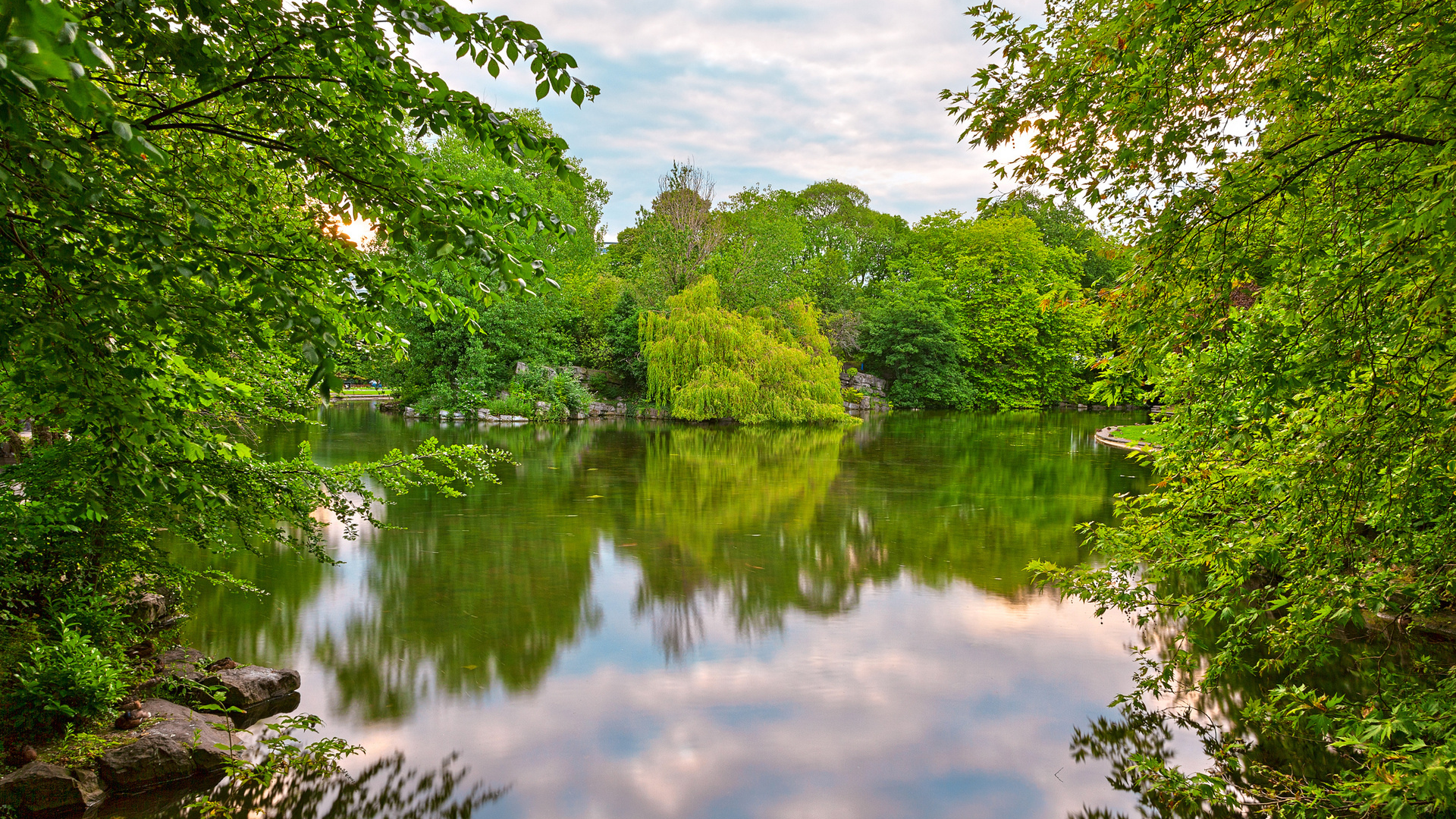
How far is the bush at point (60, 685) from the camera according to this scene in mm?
4371

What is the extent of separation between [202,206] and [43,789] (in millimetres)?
3295

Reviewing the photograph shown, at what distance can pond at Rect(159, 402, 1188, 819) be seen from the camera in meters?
5.16

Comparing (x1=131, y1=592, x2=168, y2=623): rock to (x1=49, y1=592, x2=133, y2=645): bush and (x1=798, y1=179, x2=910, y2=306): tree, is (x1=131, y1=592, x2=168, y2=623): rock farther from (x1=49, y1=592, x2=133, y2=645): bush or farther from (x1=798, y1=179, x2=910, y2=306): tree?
(x1=798, y1=179, x2=910, y2=306): tree

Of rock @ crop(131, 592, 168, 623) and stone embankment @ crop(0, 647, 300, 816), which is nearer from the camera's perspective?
stone embankment @ crop(0, 647, 300, 816)

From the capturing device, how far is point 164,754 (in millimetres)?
4602

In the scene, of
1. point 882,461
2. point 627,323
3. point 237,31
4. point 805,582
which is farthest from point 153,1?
point 627,323

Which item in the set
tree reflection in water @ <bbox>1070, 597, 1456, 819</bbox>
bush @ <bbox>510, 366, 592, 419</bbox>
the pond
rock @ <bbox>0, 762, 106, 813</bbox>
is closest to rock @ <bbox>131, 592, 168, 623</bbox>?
the pond

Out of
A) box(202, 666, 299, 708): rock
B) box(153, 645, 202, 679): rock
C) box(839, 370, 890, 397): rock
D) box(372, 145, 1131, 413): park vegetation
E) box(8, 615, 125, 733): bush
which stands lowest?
box(202, 666, 299, 708): rock

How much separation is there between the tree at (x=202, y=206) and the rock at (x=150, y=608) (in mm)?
2429

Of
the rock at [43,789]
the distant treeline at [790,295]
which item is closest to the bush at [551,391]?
the distant treeline at [790,295]

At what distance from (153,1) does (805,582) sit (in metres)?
7.88

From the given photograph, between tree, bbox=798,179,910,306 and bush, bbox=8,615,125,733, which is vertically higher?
tree, bbox=798,179,910,306

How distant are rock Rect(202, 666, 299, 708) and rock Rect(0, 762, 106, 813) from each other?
1.25 meters

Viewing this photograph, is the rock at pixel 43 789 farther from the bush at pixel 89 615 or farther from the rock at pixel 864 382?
the rock at pixel 864 382
